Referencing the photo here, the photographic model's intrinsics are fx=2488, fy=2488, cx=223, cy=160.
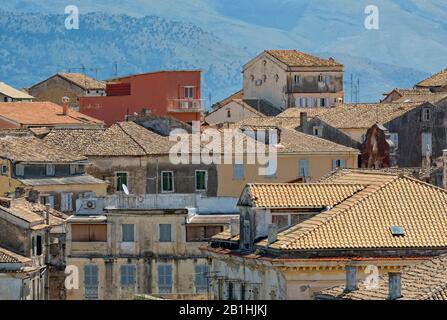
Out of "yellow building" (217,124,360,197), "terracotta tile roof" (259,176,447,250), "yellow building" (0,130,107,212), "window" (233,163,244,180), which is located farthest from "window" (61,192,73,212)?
"terracotta tile roof" (259,176,447,250)

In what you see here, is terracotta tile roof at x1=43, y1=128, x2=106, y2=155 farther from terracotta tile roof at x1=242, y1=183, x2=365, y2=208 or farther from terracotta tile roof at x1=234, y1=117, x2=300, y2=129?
terracotta tile roof at x1=242, y1=183, x2=365, y2=208

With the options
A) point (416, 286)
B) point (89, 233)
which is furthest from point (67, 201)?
point (416, 286)

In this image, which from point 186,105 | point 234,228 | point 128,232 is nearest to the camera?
point 234,228

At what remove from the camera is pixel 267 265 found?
61781 millimetres

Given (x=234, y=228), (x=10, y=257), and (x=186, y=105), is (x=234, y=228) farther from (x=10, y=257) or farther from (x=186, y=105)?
(x=186, y=105)

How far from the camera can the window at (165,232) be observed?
82312 millimetres

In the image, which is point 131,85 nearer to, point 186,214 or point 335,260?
point 186,214

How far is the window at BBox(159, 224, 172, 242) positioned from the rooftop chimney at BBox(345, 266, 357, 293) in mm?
25807

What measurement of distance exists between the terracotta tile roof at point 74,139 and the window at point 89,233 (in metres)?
17.7

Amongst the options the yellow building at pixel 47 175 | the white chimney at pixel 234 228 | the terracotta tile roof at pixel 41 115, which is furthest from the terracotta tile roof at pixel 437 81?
the white chimney at pixel 234 228

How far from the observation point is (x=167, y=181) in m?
98.4

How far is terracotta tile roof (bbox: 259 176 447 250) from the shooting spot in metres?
61.9

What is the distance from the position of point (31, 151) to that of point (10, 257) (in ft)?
82.5
